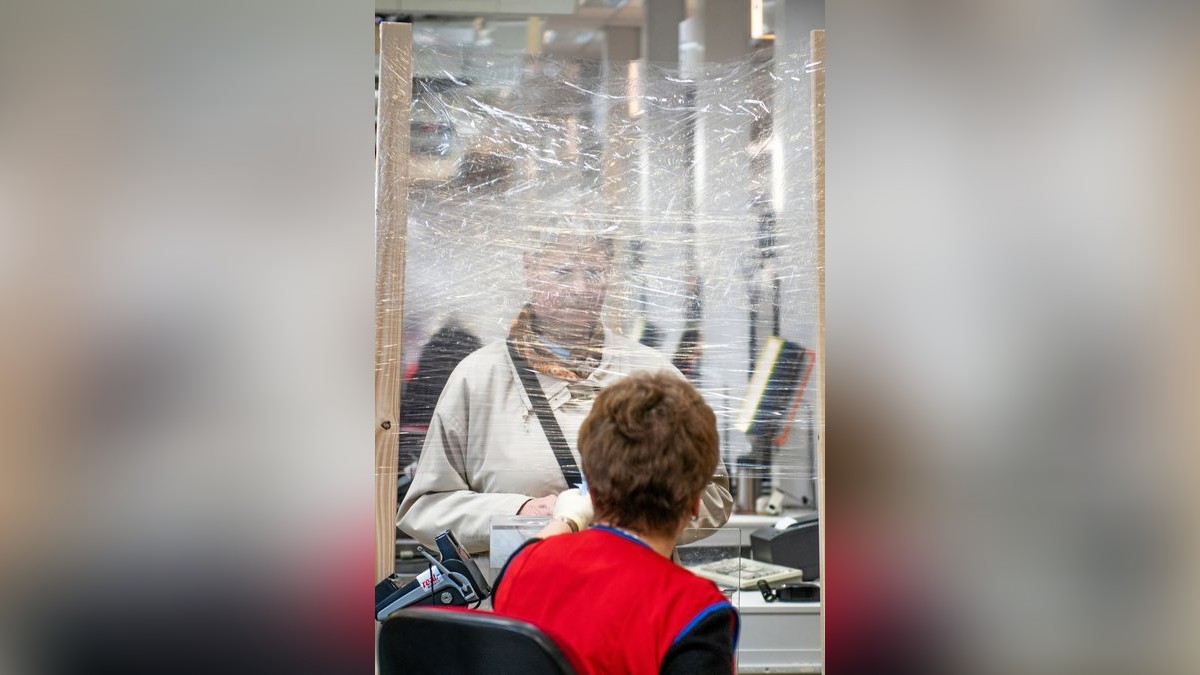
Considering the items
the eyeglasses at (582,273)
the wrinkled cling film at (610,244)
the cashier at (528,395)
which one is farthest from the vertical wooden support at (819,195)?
the eyeglasses at (582,273)

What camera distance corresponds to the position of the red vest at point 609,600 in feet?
3.35

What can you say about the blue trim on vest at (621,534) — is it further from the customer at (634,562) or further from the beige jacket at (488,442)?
the beige jacket at (488,442)

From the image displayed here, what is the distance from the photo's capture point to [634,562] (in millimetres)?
1070

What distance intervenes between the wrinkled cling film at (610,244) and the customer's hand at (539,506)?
0.07 ft

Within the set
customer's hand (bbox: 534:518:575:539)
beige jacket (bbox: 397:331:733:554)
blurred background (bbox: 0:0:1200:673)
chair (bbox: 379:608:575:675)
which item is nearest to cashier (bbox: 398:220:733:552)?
beige jacket (bbox: 397:331:733:554)

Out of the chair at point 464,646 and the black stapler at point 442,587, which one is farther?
the black stapler at point 442,587

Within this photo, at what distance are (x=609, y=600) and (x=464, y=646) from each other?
167mm
